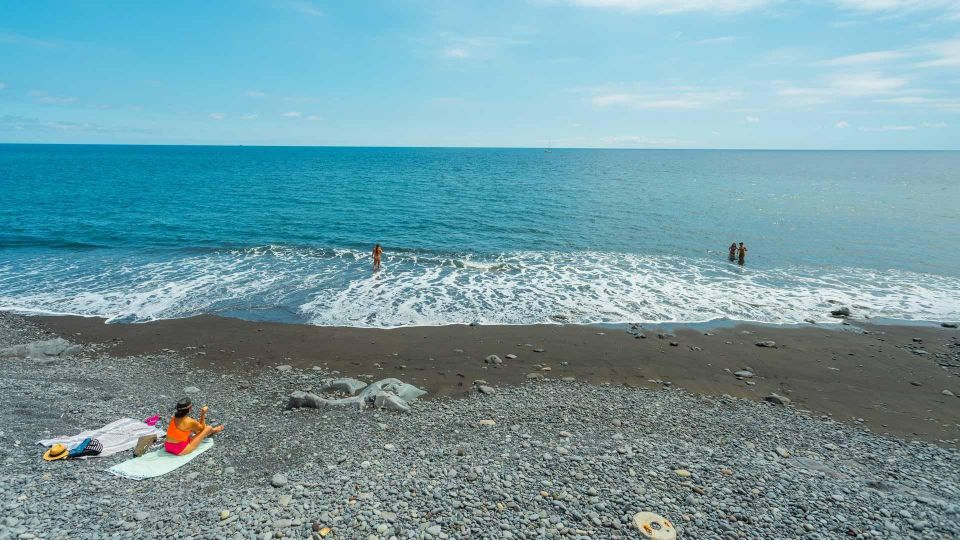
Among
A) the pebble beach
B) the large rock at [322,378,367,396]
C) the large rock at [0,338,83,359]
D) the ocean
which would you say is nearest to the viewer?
the pebble beach

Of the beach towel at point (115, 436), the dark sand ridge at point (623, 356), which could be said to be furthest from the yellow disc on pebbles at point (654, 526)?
the beach towel at point (115, 436)

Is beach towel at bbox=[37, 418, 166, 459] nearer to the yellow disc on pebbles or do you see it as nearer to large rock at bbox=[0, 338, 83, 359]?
large rock at bbox=[0, 338, 83, 359]

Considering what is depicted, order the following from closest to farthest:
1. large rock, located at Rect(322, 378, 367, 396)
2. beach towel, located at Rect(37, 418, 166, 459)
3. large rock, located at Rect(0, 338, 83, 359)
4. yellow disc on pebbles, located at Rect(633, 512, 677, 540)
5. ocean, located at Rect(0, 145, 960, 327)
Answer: yellow disc on pebbles, located at Rect(633, 512, 677, 540) < beach towel, located at Rect(37, 418, 166, 459) < large rock, located at Rect(322, 378, 367, 396) < large rock, located at Rect(0, 338, 83, 359) < ocean, located at Rect(0, 145, 960, 327)

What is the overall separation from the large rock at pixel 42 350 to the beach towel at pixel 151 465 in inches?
446

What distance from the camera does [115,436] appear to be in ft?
39.0

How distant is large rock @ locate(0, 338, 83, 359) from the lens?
1797cm

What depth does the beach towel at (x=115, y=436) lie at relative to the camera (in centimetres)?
1137

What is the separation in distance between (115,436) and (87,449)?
891 mm

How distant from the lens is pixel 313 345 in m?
20.1

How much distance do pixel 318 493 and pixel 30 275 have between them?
1257 inches

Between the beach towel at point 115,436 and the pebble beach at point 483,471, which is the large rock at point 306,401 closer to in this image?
the pebble beach at point 483,471

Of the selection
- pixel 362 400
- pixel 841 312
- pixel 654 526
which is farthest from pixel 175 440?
pixel 841 312

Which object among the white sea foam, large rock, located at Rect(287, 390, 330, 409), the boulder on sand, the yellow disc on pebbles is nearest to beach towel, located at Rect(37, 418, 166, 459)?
large rock, located at Rect(287, 390, 330, 409)

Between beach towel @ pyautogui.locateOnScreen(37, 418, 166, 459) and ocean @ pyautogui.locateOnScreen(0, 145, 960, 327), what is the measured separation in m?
10.7
